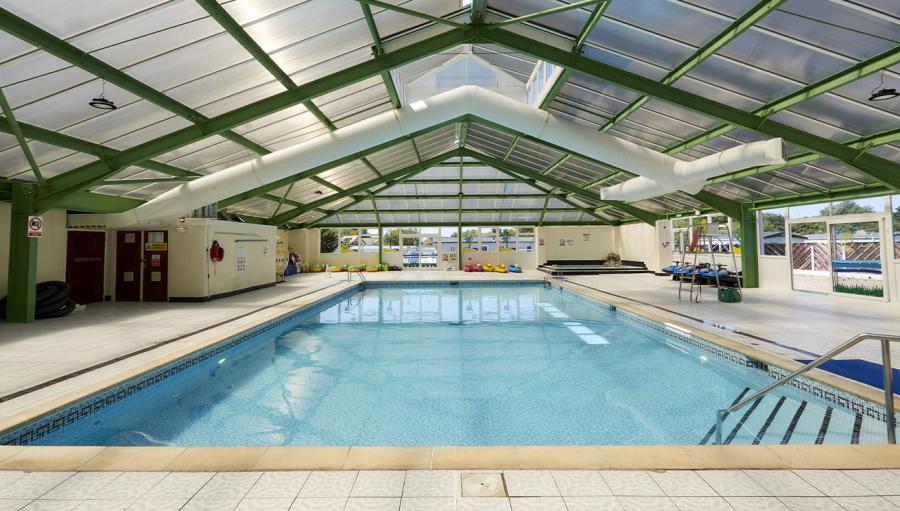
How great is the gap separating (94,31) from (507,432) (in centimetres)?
591

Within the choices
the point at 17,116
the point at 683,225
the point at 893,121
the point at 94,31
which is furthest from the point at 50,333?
the point at 683,225

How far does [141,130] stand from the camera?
638cm

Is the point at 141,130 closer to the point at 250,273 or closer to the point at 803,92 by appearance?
the point at 250,273

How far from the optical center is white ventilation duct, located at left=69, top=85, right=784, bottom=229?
7.06 m

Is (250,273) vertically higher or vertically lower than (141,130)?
lower

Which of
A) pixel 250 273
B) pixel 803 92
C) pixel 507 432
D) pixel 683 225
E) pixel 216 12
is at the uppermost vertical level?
pixel 216 12

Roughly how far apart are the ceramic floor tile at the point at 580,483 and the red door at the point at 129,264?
10.8 meters

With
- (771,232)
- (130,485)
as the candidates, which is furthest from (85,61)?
(771,232)

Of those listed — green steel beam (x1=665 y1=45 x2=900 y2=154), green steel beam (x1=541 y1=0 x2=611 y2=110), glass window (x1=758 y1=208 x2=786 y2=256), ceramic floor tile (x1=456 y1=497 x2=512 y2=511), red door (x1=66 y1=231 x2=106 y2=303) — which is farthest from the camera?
glass window (x1=758 y1=208 x2=786 y2=256)

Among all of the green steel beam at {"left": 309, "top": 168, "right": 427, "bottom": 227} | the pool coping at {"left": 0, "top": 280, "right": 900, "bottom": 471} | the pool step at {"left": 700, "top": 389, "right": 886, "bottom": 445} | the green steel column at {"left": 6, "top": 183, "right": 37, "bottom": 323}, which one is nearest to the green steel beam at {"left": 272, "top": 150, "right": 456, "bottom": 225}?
the green steel beam at {"left": 309, "top": 168, "right": 427, "bottom": 227}

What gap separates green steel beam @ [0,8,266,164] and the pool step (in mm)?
7306

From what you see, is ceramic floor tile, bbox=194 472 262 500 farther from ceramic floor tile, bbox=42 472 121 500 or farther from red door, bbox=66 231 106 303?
red door, bbox=66 231 106 303

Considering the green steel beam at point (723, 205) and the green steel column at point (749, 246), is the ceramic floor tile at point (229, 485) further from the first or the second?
the green steel column at point (749, 246)

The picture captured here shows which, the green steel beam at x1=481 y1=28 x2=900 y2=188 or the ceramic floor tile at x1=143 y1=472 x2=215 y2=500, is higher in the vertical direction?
the green steel beam at x1=481 y1=28 x2=900 y2=188
